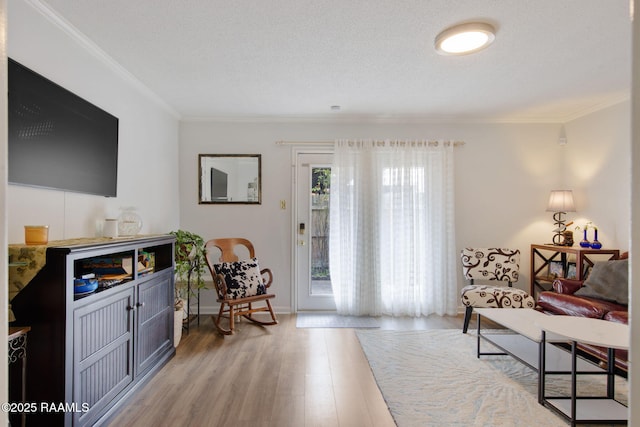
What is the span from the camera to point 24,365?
1.56 metres

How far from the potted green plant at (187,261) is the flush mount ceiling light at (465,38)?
2.73m

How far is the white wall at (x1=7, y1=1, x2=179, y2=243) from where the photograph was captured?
1.85 meters

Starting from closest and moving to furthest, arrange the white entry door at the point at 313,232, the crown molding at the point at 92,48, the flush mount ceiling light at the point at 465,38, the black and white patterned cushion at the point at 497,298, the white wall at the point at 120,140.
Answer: the white wall at the point at 120,140, the crown molding at the point at 92,48, the flush mount ceiling light at the point at 465,38, the black and white patterned cushion at the point at 497,298, the white entry door at the point at 313,232

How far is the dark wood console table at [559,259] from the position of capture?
3.27m

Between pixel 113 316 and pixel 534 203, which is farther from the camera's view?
pixel 534 203

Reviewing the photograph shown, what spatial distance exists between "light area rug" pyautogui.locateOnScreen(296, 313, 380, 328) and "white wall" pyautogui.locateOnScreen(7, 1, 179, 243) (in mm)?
1847

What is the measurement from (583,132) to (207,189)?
14.6 feet

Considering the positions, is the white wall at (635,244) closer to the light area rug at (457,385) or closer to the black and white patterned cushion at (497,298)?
the light area rug at (457,385)

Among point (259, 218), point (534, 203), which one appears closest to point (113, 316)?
point (259, 218)

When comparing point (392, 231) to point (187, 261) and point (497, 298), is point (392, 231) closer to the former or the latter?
point (497, 298)

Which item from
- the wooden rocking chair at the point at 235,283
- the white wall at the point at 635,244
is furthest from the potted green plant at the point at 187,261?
the white wall at the point at 635,244

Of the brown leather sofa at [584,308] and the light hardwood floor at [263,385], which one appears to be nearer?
the light hardwood floor at [263,385]

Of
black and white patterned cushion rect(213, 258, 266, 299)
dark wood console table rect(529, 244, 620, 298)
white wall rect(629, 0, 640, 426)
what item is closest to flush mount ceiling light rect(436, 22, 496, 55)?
white wall rect(629, 0, 640, 426)

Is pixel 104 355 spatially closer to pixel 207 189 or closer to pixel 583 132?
pixel 207 189
